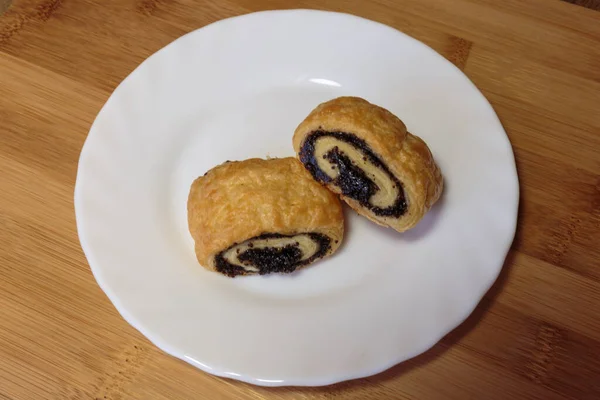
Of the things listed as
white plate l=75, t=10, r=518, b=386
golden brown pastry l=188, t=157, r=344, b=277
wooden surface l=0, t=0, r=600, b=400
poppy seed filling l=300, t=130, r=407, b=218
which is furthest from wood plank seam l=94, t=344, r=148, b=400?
poppy seed filling l=300, t=130, r=407, b=218

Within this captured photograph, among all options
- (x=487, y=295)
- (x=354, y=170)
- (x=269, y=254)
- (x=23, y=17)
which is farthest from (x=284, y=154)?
(x=23, y=17)

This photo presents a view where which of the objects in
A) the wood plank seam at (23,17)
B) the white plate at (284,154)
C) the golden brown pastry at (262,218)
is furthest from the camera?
the wood plank seam at (23,17)

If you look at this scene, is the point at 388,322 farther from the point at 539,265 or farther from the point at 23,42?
the point at 23,42

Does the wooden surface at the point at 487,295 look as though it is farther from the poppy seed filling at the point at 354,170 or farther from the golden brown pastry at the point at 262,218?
the poppy seed filling at the point at 354,170

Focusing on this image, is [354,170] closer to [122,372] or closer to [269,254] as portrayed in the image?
[269,254]

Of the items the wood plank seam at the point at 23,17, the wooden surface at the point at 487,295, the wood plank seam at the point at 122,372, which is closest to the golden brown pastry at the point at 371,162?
the wooden surface at the point at 487,295

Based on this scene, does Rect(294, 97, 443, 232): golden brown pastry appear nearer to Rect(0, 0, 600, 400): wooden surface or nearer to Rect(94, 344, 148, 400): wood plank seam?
Rect(0, 0, 600, 400): wooden surface

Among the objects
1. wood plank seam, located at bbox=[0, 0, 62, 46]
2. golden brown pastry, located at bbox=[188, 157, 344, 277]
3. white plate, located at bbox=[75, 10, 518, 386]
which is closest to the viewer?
white plate, located at bbox=[75, 10, 518, 386]
